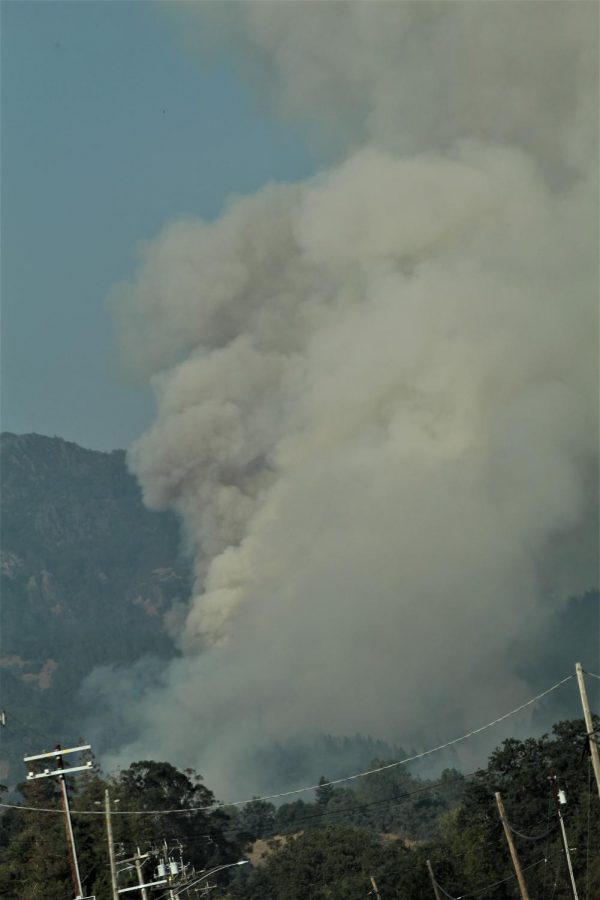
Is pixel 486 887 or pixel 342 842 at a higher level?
pixel 342 842

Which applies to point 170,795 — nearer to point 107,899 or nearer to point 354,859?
point 354,859

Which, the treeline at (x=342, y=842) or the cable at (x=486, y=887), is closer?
the treeline at (x=342, y=842)

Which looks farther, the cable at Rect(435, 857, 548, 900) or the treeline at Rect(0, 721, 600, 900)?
the cable at Rect(435, 857, 548, 900)

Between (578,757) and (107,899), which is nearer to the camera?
(107,899)

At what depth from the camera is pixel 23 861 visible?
110250 millimetres

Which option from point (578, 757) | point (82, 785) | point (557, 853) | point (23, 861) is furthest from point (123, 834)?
point (578, 757)

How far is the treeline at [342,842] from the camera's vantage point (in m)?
108

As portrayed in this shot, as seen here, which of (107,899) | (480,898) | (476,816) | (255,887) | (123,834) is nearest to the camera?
(107,899)

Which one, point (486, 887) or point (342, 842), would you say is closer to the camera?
point (486, 887)

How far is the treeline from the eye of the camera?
10812 cm

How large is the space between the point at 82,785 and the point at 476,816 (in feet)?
126

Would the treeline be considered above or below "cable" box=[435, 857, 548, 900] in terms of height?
above

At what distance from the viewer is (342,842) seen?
150125 mm

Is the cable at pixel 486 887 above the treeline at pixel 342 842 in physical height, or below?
below
